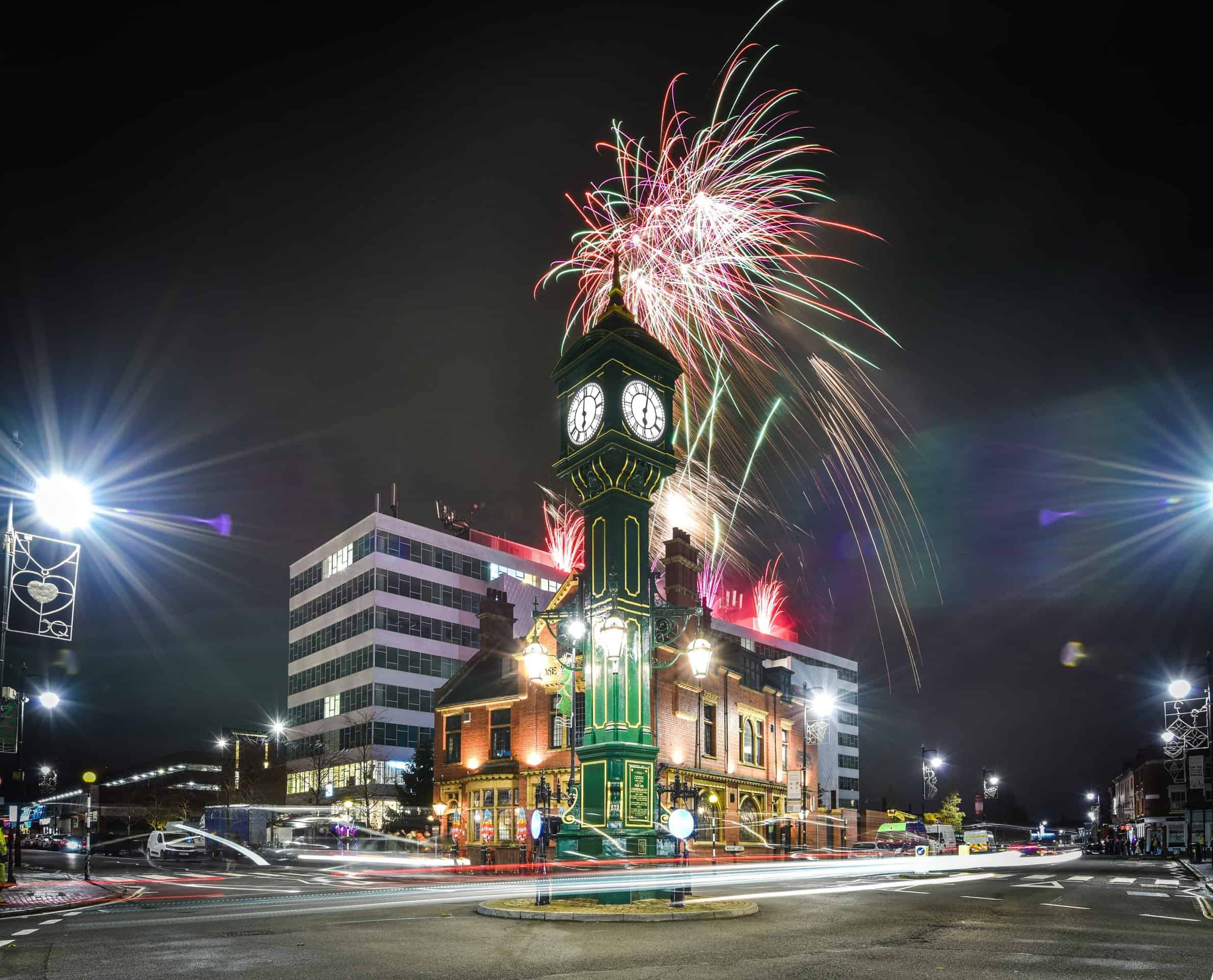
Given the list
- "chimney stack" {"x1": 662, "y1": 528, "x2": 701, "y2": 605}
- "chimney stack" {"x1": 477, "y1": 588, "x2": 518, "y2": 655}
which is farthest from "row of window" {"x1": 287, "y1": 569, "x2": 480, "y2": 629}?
"chimney stack" {"x1": 662, "y1": 528, "x2": 701, "y2": 605}

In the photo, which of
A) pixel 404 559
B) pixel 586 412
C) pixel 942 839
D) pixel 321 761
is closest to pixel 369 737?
pixel 321 761

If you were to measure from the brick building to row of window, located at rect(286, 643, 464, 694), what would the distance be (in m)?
16.3

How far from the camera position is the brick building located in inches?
1752

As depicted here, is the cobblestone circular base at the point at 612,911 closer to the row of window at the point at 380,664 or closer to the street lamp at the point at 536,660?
the street lamp at the point at 536,660

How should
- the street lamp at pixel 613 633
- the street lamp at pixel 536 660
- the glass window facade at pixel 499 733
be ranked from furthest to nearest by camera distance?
1. the glass window facade at pixel 499 733
2. the street lamp at pixel 536 660
3. the street lamp at pixel 613 633

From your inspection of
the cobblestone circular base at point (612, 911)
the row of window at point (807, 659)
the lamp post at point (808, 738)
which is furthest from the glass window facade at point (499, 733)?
the row of window at point (807, 659)

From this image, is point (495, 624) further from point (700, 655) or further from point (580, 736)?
point (700, 655)

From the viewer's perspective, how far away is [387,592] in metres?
70.2

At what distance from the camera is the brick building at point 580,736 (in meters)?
44.5

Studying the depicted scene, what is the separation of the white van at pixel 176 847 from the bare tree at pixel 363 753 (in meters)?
12.5

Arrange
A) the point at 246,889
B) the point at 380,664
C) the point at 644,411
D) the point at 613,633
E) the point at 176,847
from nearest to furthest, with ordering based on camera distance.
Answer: the point at 613,633
the point at 644,411
the point at 246,889
the point at 176,847
the point at 380,664

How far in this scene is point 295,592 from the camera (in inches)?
3273

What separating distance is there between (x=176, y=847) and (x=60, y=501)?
31.7 meters

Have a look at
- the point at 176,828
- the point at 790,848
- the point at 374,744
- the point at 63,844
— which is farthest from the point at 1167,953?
the point at 63,844
